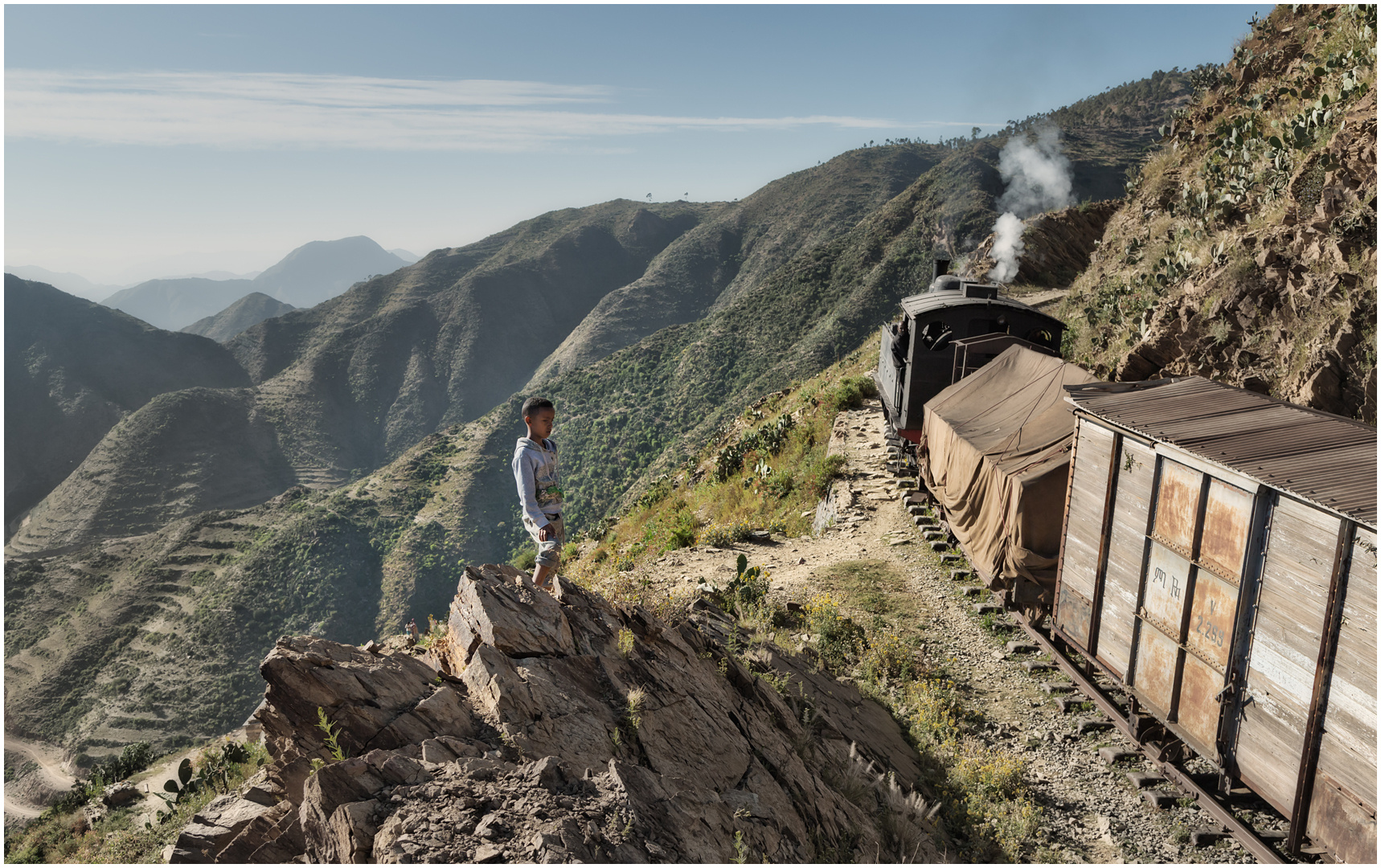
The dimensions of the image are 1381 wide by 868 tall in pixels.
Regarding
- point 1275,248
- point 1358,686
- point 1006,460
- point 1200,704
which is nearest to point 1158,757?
point 1200,704

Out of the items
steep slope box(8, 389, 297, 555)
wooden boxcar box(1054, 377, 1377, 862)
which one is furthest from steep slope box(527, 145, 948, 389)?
wooden boxcar box(1054, 377, 1377, 862)

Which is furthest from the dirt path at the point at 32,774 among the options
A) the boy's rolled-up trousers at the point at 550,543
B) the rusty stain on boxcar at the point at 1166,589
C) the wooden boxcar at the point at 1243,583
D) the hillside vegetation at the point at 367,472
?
the rusty stain on boxcar at the point at 1166,589

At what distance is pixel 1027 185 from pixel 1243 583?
56.8m

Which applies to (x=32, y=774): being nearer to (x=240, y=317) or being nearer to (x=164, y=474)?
(x=164, y=474)

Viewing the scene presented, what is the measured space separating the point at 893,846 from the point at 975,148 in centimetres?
7902

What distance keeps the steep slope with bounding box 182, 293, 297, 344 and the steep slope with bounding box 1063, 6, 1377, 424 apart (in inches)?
7475

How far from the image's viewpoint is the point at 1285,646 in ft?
17.4

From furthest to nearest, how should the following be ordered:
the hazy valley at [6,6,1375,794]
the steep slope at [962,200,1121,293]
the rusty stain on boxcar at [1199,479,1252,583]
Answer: the steep slope at [962,200,1121,293] → the hazy valley at [6,6,1375,794] → the rusty stain on boxcar at [1199,479,1252,583]

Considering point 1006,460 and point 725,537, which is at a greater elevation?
Answer: point 1006,460

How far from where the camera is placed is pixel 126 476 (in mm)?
74812

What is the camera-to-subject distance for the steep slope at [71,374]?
92250 mm

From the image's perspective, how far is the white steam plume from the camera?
120 ft

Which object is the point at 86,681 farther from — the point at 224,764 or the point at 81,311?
the point at 81,311

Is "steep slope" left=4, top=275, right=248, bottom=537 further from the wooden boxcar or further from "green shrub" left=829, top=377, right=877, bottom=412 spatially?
the wooden boxcar
